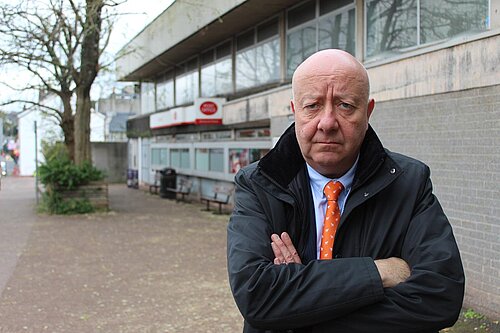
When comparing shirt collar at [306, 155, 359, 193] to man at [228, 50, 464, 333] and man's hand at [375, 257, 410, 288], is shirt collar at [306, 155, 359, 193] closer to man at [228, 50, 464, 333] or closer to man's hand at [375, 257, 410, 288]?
man at [228, 50, 464, 333]

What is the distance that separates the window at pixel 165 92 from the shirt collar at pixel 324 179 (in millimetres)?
23341

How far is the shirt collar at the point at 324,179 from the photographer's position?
2076 mm

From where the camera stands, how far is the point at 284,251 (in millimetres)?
2043

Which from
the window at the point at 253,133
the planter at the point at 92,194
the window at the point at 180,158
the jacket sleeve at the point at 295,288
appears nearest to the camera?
the jacket sleeve at the point at 295,288

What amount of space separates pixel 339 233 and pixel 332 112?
39 cm

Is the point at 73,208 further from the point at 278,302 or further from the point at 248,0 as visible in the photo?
the point at 278,302

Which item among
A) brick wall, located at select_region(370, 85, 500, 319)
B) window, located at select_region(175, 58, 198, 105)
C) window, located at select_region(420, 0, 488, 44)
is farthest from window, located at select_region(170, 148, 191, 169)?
brick wall, located at select_region(370, 85, 500, 319)

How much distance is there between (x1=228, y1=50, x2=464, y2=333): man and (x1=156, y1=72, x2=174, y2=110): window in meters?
23.4

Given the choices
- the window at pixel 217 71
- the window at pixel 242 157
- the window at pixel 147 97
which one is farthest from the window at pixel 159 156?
the window at pixel 242 157

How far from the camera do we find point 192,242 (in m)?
12.3

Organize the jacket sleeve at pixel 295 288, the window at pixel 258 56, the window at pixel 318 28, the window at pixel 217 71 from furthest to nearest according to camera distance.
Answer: the window at pixel 217 71 → the window at pixel 258 56 → the window at pixel 318 28 → the jacket sleeve at pixel 295 288

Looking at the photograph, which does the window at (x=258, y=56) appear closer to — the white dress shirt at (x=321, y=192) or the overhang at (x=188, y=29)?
the overhang at (x=188, y=29)

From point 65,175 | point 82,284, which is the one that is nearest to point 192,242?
point 82,284

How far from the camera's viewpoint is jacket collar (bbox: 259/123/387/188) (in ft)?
6.71
